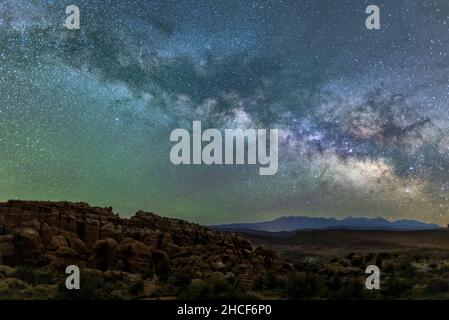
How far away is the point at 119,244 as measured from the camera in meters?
21.3

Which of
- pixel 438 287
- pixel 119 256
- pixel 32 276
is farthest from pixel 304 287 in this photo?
pixel 32 276

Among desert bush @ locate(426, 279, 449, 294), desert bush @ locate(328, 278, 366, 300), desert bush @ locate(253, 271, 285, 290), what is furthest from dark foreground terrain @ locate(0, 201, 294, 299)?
desert bush @ locate(426, 279, 449, 294)

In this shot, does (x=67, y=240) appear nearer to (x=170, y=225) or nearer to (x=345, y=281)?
(x=170, y=225)

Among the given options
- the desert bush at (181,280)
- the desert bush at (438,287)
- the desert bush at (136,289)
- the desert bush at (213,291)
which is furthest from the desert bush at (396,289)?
the desert bush at (136,289)

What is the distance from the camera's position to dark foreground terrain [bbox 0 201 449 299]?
56.9ft

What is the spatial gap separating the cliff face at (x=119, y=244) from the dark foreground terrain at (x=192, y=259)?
46mm

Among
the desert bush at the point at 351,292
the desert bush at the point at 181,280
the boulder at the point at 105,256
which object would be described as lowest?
the desert bush at the point at 351,292

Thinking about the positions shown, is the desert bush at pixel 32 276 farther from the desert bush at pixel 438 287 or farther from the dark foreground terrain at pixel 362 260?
the desert bush at pixel 438 287

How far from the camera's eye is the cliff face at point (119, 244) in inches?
787

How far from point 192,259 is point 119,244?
131 inches

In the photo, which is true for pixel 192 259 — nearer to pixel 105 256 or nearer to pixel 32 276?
pixel 105 256

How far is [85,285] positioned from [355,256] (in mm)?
11639

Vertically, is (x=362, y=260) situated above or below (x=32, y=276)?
above
